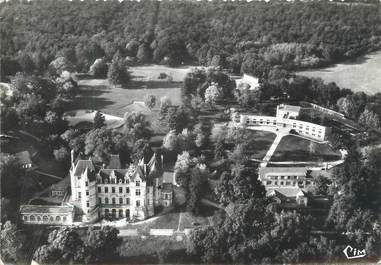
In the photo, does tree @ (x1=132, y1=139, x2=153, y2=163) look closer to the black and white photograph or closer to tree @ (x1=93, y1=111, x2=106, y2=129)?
the black and white photograph

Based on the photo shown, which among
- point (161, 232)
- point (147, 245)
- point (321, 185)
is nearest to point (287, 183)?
point (321, 185)

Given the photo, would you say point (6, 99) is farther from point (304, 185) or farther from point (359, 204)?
point (359, 204)

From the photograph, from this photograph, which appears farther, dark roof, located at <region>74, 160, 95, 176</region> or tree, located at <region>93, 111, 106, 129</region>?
tree, located at <region>93, 111, 106, 129</region>

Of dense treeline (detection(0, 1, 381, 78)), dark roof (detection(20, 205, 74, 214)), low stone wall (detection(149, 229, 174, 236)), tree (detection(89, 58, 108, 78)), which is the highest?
dense treeline (detection(0, 1, 381, 78))

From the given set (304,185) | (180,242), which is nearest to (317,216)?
(304,185)

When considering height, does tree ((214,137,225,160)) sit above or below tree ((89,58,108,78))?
below

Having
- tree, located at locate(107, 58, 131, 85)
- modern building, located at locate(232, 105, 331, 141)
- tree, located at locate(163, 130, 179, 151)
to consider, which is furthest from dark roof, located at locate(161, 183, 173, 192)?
tree, located at locate(107, 58, 131, 85)
